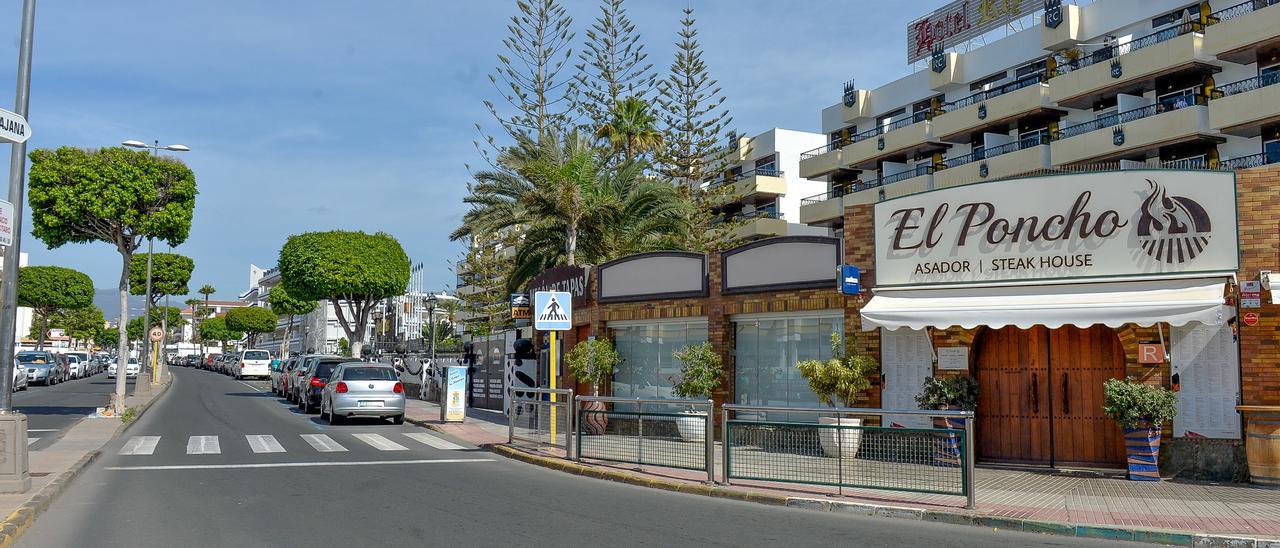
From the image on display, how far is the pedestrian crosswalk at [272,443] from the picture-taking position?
16.6 metres

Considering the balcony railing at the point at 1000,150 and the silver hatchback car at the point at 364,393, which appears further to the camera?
the balcony railing at the point at 1000,150

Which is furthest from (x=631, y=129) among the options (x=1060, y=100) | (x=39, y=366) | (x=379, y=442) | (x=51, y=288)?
(x=51, y=288)

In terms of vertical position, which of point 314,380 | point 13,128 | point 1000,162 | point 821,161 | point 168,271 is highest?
point 821,161

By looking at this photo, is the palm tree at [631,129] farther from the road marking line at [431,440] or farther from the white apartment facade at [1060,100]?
the road marking line at [431,440]

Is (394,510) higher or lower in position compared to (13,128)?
lower

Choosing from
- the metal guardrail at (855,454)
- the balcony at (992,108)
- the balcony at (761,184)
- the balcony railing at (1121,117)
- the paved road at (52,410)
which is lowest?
the paved road at (52,410)

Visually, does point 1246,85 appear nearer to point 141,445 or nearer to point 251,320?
point 141,445

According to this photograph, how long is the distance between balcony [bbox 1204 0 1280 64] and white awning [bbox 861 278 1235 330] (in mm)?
26143

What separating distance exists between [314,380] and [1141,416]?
22086 millimetres

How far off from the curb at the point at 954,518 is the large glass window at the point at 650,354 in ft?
20.7

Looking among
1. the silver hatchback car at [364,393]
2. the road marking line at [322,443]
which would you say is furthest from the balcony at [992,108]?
the road marking line at [322,443]

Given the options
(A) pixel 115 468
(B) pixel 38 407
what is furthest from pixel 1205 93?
(B) pixel 38 407

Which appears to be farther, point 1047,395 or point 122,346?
point 122,346

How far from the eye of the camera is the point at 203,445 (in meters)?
17.4
